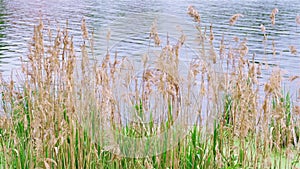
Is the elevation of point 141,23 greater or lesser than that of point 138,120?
greater

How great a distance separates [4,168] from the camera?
3.12m

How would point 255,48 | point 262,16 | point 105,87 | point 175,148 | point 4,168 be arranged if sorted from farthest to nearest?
point 262,16 → point 255,48 → point 4,168 → point 175,148 → point 105,87

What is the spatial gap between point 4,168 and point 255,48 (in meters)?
8.64

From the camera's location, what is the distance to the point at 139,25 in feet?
10.5

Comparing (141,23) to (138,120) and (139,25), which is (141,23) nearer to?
(139,25)

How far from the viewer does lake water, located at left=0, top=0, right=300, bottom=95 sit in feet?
10.5

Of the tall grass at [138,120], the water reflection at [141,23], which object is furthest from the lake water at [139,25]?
the tall grass at [138,120]

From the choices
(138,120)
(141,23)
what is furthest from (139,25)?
(138,120)

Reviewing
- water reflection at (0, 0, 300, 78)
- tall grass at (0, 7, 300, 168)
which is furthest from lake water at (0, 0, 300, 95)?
tall grass at (0, 7, 300, 168)

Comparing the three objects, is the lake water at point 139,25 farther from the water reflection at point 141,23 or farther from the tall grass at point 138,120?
the tall grass at point 138,120

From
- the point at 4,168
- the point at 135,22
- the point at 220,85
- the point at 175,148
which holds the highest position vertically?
the point at 135,22

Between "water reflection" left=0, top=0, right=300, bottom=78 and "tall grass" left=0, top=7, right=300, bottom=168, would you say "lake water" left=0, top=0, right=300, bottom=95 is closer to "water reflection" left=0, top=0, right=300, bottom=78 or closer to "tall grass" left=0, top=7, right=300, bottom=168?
"water reflection" left=0, top=0, right=300, bottom=78

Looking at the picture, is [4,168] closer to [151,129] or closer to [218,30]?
[151,129]

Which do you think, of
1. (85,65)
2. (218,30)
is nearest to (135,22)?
(85,65)
